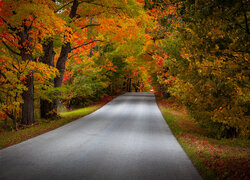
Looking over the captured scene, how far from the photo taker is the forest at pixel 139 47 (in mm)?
4629

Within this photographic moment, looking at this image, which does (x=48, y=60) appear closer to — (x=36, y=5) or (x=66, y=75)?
(x=36, y=5)

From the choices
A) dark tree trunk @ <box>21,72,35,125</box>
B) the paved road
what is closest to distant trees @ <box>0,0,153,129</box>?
dark tree trunk @ <box>21,72,35,125</box>

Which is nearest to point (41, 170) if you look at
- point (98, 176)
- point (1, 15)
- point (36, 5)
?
point (98, 176)

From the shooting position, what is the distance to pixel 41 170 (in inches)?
209

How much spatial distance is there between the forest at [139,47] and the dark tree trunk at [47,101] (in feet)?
0.22

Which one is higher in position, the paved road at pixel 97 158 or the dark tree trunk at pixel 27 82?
the dark tree trunk at pixel 27 82

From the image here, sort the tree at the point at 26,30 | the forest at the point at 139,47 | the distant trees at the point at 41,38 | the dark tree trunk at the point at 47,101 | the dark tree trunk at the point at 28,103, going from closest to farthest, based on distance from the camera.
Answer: the forest at the point at 139,47, the tree at the point at 26,30, the distant trees at the point at 41,38, the dark tree trunk at the point at 28,103, the dark tree trunk at the point at 47,101

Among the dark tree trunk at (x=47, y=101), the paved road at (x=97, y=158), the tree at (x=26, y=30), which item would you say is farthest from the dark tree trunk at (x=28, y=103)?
the paved road at (x=97, y=158)

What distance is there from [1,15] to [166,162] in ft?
32.0

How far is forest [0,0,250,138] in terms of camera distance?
4.63 meters

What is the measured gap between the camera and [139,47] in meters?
17.2

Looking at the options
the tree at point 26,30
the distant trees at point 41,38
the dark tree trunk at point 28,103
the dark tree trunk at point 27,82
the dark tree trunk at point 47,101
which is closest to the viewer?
the tree at point 26,30

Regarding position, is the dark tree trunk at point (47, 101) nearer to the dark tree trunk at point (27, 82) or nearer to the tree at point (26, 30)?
the tree at point (26, 30)

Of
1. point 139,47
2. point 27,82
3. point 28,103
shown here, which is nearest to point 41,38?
point 27,82
